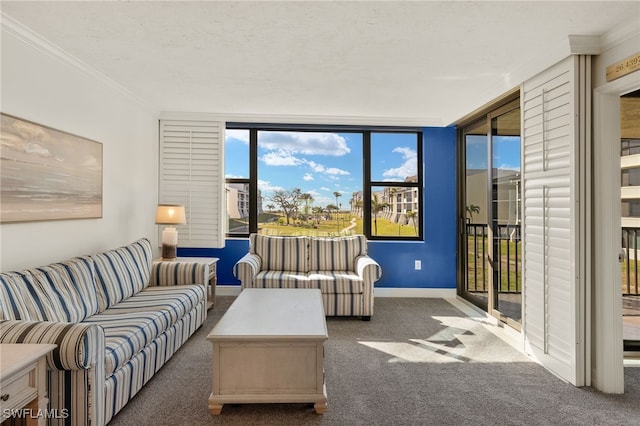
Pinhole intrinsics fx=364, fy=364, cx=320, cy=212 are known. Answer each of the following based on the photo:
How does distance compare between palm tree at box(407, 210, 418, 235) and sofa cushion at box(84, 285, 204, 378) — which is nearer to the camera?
sofa cushion at box(84, 285, 204, 378)

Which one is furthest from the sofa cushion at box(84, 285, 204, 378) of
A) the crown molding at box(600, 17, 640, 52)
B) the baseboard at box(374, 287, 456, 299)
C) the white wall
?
the crown molding at box(600, 17, 640, 52)

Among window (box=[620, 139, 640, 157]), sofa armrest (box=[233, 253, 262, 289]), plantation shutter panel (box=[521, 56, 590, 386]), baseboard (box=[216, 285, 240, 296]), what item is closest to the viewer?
plantation shutter panel (box=[521, 56, 590, 386])

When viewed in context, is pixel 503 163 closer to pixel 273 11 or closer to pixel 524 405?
pixel 524 405

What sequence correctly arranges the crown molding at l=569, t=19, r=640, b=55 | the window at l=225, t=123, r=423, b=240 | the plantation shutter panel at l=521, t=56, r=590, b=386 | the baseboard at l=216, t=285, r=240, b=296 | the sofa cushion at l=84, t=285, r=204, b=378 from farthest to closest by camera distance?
the window at l=225, t=123, r=423, b=240 → the baseboard at l=216, t=285, r=240, b=296 → the plantation shutter panel at l=521, t=56, r=590, b=386 → the crown molding at l=569, t=19, r=640, b=55 → the sofa cushion at l=84, t=285, r=204, b=378

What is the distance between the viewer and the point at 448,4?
2.11 metres

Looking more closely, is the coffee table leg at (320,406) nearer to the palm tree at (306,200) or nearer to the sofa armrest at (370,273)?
the sofa armrest at (370,273)

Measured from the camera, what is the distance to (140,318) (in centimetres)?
251

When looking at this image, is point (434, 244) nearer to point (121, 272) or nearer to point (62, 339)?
point (121, 272)

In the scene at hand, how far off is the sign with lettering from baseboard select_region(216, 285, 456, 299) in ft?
10.6

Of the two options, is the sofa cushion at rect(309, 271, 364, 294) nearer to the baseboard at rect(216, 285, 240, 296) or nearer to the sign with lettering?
the baseboard at rect(216, 285, 240, 296)

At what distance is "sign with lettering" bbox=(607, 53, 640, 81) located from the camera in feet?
7.28

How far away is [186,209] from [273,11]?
3.24 meters

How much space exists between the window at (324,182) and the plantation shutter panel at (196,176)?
0.80 ft

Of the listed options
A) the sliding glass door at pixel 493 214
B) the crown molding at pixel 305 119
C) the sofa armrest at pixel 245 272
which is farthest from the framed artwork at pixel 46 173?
the sliding glass door at pixel 493 214
